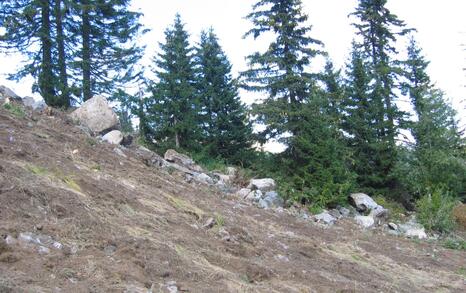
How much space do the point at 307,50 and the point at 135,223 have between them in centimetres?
1298

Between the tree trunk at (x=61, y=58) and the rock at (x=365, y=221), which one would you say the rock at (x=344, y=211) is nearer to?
the rock at (x=365, y=221)

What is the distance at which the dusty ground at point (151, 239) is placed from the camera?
5.73 m

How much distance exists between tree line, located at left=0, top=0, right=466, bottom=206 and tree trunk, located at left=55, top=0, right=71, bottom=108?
0.19 ft

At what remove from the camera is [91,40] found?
71.3ft

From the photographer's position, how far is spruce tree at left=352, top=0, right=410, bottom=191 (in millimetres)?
22516

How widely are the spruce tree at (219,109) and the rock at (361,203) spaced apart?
6.91 m

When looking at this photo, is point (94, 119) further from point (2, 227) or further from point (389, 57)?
point (389, 57)

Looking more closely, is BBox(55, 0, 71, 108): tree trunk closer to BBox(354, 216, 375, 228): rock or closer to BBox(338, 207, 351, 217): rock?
BBox(338, 207, 351, 217): rock

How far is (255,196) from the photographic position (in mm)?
14797

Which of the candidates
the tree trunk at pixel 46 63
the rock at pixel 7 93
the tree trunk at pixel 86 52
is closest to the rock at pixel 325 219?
the rock at pixel 7 93

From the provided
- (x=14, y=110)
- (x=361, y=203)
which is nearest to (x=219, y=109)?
(x=361, y=203)

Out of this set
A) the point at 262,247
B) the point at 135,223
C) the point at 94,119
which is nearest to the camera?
the point at 135,223

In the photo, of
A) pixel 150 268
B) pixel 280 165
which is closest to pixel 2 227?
pixel 150 268

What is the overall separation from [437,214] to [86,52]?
632 inches
